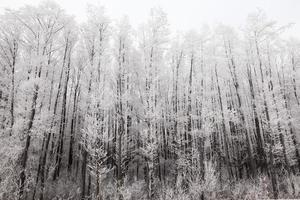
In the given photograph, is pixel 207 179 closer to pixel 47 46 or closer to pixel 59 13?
pixel 47 46

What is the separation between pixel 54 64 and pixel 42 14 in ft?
10.6

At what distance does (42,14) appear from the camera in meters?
14.9

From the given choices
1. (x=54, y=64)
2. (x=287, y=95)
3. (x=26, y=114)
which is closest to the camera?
(x=26, y=114)

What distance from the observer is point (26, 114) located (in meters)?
12.2

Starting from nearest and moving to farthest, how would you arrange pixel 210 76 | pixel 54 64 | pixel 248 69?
pixel 54 64
pixel 248 69
pixel 210 76

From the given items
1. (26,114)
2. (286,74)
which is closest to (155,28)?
(26,114)

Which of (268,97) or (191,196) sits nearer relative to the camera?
(191,196)

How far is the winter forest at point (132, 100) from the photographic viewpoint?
12.6 m

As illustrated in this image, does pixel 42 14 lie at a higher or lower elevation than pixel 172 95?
higher

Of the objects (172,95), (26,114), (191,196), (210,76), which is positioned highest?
(210,76)

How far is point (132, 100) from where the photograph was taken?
17.6 meters

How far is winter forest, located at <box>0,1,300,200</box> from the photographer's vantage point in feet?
41.5

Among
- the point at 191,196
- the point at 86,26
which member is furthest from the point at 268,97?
the point at 86,26

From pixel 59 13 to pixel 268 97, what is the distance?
47.1 feet
